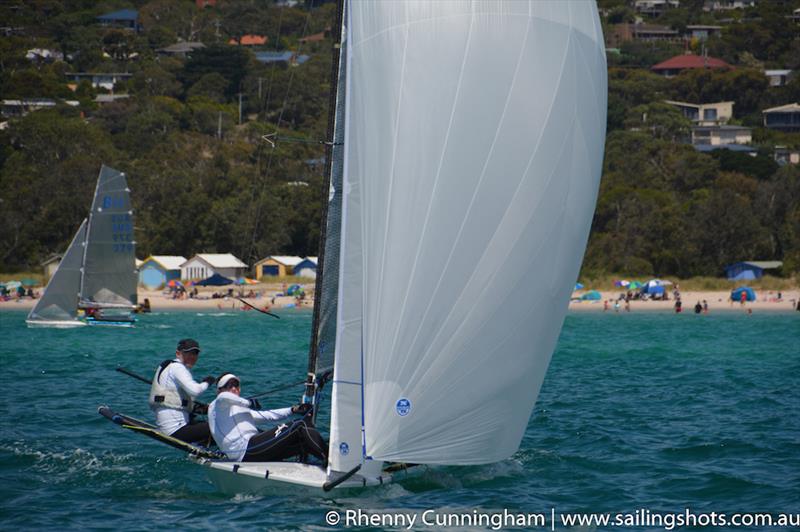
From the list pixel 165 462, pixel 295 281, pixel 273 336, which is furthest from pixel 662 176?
pixel 165 462

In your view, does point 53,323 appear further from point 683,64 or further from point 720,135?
point 683,64

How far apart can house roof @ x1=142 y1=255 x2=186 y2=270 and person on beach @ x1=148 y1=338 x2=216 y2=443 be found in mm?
64555

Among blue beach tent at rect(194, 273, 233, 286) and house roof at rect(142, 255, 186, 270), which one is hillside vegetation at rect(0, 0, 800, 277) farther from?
blue beach tent at rect(194, 273, 233, 286)

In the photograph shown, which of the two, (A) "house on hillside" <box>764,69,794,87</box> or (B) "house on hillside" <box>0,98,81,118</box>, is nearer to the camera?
(B) "house on hillside" <box>0,98,81,118</box>

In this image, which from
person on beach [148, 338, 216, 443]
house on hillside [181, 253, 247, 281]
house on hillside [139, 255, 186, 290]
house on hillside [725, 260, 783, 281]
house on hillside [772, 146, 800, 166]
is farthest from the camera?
house on hillside [772, 146, 800, 166]

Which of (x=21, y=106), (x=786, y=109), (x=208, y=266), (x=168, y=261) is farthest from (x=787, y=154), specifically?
(x=21, y=106)

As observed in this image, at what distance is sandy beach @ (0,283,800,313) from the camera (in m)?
70.2

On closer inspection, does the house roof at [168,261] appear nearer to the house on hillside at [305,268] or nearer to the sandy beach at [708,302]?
the house on hillside at [305,268]

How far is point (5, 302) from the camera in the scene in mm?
69688

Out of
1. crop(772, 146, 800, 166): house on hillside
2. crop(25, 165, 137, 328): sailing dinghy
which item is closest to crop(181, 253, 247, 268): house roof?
crop(25, 165, 137, 328): sailing dinghy

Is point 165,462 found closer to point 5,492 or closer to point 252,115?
point 5,492

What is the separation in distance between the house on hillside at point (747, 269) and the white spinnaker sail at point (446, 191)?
67.5 m

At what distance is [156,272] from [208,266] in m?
3.41

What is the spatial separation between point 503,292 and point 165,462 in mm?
6063
